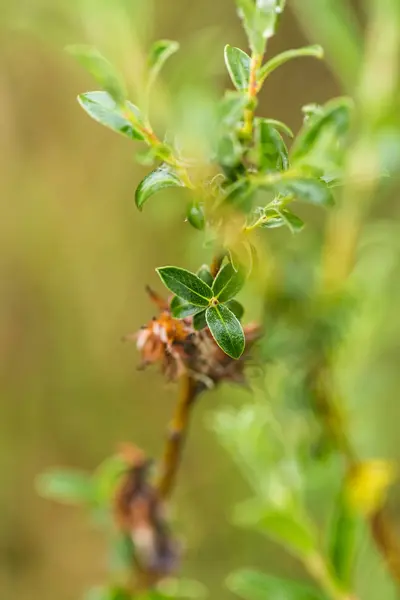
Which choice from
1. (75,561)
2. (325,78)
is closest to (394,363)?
(325,78)

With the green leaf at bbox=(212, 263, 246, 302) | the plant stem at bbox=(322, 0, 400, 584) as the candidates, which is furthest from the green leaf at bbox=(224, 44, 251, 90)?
the plant stem at bbox=(322, 0, 400, 584)

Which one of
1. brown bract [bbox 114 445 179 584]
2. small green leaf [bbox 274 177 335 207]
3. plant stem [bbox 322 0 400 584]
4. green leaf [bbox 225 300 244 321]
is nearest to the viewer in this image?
small green leaf [bbox 274 177 335 207]

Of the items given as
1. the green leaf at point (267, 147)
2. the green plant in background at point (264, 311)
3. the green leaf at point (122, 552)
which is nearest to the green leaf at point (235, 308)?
the green plant in background at point (264, 311)

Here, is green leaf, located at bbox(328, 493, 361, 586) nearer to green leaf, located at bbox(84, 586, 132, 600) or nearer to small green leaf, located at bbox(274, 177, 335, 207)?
green leaf, located at bbox(84, 586, 132, 600)

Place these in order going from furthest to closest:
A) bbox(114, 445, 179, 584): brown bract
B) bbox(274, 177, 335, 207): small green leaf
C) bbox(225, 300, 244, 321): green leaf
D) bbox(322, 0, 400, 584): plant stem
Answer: bbox(322, 0, 400, 584): plant stem < bbox(114, 445, 179, 584): brown bract < bbox(225, 300, 244, 321): green leaf < bbox(274, 177, 335, 207): small green leaf

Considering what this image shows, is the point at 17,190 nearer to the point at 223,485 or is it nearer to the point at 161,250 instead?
the point at 161,250

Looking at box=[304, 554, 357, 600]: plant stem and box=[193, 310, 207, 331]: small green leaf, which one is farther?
box=[304, 554, 357, 600]: plant stem

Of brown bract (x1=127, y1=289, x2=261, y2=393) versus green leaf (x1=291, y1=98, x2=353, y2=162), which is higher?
green leaf (x1=291, y1=98, x2=353, y2=162)

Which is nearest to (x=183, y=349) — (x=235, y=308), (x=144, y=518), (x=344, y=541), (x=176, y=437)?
(x=235, y=308)

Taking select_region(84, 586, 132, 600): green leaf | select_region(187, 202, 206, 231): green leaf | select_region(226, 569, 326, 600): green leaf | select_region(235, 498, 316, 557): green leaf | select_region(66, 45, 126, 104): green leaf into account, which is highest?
select_region(66, 45, 126, 104): green leaf
